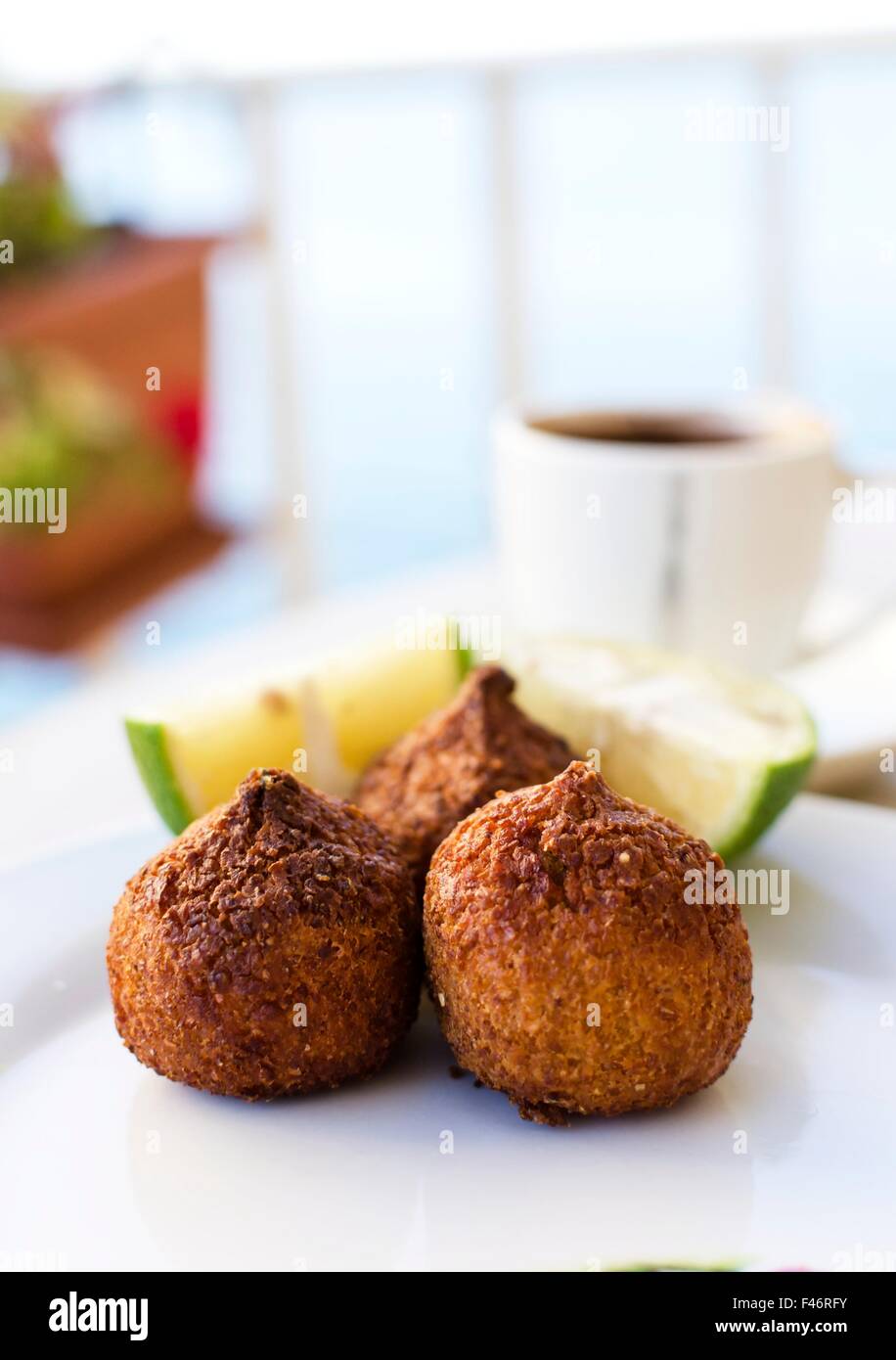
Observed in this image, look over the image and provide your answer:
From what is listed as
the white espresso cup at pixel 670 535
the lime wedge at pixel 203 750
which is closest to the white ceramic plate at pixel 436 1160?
the lime wedge at pixel 203 750

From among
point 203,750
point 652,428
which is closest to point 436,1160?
point 203,750

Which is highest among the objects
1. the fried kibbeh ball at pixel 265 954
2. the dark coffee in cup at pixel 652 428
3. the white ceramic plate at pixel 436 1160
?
the dark coffee in cup at pixel 652 428

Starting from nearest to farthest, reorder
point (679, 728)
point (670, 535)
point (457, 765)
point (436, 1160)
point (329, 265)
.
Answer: point (436, 1160), point (457, 765), point (679, 728), point (670, 535), point (329, 265)

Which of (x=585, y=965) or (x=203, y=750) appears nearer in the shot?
(x=585, y=965)

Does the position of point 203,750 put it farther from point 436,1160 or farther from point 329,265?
point 329,265

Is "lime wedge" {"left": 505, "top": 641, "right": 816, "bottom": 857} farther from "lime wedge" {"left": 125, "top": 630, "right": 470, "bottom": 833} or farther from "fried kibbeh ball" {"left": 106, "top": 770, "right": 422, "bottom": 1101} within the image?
"fried kibbeh ball" {"left": 106, "top": 770, "right": 422, "bottom": 1101}

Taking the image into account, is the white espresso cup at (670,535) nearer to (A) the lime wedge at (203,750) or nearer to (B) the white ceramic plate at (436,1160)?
(A) the lime wedge at (203,750)
